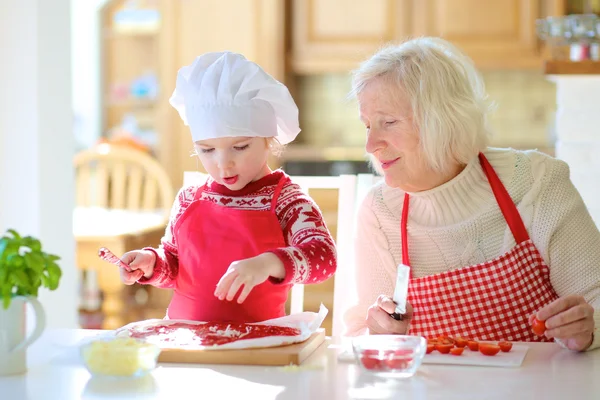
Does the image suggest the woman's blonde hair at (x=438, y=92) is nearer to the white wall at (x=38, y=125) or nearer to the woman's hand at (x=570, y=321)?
the woman's hand at (x=570, y=321)

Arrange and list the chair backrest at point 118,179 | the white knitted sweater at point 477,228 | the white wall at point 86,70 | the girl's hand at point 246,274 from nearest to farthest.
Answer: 1. the girl's hand at point 246,274
2. the white knitted sweater at point 477,228
3. the chair backrest at point 118,179
4. the white wall at point 86,70

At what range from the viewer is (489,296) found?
1.55 m

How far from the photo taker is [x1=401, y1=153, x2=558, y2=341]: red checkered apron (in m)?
1.55

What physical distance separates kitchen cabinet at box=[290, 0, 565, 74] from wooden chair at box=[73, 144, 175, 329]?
1.09m

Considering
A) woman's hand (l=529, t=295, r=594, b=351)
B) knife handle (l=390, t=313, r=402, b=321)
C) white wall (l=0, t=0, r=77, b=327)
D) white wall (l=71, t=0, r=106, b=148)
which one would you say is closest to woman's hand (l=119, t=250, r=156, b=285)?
knife handle (l=390, t=313, r=402, b=321)

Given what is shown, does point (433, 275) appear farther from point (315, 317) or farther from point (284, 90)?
point (284, 90)

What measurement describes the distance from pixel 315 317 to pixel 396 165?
0.37m

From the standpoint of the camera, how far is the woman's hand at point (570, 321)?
130 centimetres

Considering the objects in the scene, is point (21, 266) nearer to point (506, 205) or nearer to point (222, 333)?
point (222, 333)

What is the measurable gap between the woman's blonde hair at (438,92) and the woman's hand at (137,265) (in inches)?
18.7

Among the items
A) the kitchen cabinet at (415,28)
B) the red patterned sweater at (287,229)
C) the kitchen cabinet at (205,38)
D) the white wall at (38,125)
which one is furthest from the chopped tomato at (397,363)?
the kitchen cabinet at (205,38)

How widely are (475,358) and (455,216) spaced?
46cm

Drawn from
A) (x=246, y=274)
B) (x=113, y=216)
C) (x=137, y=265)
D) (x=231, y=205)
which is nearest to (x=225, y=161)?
(x=231, y=205)

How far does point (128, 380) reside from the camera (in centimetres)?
114
